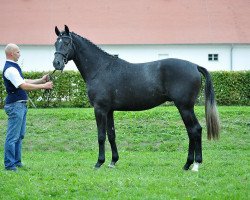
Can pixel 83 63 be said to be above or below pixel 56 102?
above

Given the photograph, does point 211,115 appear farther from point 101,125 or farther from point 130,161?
point 130,161

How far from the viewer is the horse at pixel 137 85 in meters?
11.1

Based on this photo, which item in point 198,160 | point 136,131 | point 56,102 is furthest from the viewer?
point 56,102

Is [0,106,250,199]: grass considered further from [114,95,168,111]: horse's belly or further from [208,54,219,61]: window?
[208,54,219,61]: window

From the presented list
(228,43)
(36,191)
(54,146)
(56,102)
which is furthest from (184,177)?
(228,43)

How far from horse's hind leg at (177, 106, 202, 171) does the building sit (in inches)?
1116

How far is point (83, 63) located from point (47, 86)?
1518 mm

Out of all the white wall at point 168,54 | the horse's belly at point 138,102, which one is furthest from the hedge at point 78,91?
the white wall at point 168,54

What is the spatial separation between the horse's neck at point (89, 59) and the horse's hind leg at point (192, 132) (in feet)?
6.18

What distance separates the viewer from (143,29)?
4028 cm

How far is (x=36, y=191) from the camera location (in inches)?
355

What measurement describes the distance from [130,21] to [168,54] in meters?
3.56

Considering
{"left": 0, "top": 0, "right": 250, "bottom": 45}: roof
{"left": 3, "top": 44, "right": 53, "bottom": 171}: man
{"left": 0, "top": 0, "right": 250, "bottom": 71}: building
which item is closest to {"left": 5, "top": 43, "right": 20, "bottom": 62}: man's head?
{"left": 3, "top": 44, "right": 53, "bottom": 171}: man

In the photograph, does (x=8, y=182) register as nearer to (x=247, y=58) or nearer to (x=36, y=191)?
(x=36, y=191)
